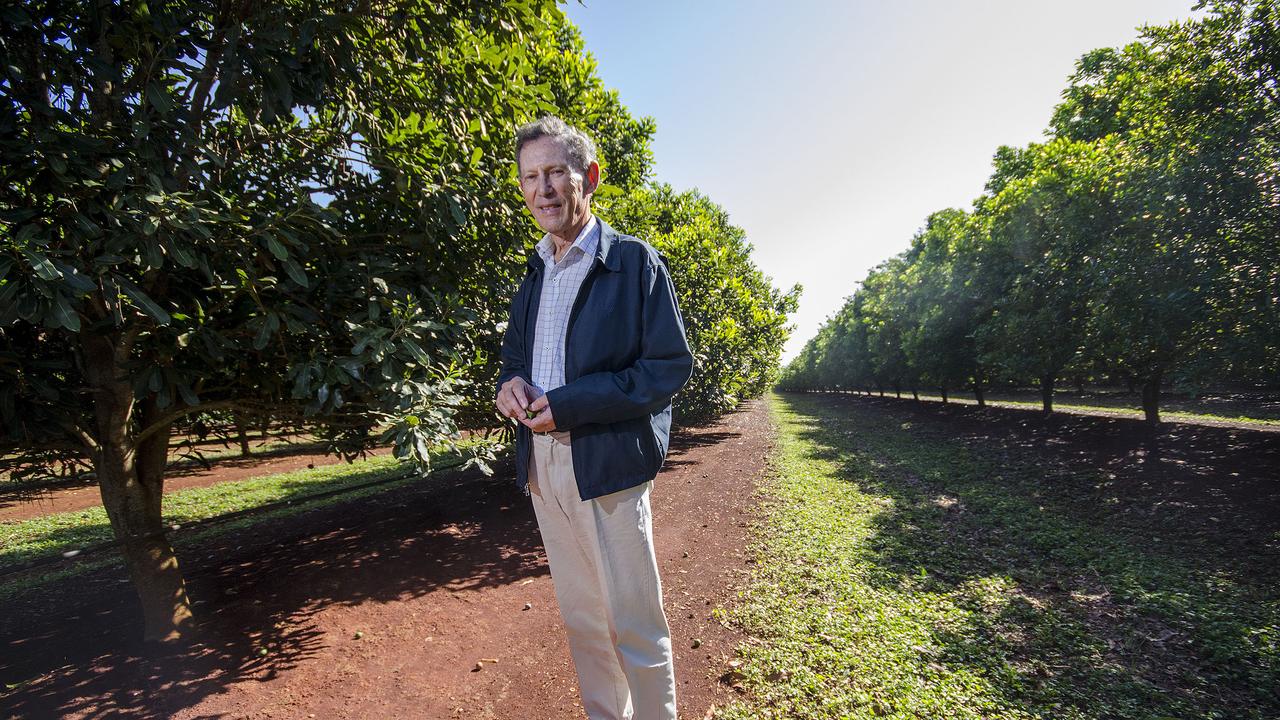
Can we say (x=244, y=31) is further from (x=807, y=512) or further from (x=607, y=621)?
(x=807, y=512)

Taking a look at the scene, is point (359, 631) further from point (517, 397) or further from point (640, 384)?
point (640, 384)

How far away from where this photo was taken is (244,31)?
3227 mm

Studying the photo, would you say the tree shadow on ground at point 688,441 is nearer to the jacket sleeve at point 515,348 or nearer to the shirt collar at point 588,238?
the jacket sleeve at point 515,348

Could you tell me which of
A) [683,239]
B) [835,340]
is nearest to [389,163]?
[683,239]

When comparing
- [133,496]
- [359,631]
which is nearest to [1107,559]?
[359,631]

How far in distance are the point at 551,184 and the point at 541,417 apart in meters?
0.99

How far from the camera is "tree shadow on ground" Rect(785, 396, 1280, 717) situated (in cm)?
368

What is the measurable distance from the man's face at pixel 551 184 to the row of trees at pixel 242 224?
5.76ft

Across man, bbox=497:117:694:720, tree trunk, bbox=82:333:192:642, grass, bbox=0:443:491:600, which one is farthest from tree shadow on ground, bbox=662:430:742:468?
man, bbox=497:117:694:720

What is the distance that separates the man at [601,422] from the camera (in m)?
1.94

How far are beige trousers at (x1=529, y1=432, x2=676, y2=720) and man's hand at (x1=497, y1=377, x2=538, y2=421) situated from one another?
20 cm

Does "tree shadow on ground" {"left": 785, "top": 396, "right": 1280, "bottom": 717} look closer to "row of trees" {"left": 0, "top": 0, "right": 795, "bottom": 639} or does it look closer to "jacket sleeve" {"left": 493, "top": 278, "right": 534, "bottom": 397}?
"jacket sleeve" {"left": 493, "top": 278, "right": 534, "bottom": 397}

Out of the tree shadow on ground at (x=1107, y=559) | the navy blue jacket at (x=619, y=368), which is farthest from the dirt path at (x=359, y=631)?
the navy blue jacket at (x=619, y=368)

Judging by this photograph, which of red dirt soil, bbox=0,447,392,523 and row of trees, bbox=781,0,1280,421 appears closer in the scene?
row of trees, bbox=781,0,1280,421
